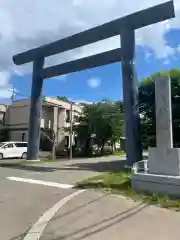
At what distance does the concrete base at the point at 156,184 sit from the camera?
31.1 ft

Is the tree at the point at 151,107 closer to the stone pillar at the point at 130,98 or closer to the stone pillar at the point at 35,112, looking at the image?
the stone pillar at the point at 130,98

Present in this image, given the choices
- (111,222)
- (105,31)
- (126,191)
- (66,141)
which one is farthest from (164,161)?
(66,141)

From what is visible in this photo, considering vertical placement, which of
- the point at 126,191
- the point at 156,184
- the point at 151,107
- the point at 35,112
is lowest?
the point at 126,191

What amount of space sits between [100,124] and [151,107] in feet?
51.5

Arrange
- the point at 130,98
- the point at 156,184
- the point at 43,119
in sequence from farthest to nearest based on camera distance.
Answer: the point at 43,119
the point at 130,98
the point at 156,184

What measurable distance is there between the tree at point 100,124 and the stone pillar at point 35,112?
12270 millimetres

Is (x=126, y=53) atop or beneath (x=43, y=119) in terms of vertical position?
atop

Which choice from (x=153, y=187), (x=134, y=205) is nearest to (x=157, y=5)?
(x=153, y=187)

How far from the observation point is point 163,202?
886 cm

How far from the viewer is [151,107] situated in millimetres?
19172

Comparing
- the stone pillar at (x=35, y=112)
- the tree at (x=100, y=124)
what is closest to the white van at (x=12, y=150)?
the stone pillar at (x=35, y=112)

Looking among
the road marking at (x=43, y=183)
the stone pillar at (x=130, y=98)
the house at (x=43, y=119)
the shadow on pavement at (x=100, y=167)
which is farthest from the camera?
the house at (x=43, y=119)

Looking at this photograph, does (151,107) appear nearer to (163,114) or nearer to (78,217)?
(163,114)

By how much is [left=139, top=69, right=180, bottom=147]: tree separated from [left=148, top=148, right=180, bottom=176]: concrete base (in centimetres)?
788
